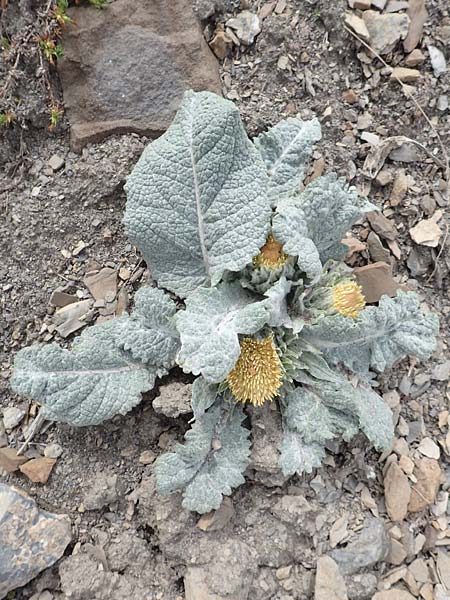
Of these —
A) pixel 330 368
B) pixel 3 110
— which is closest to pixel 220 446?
pixel 330 368

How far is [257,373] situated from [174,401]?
0.31 meters

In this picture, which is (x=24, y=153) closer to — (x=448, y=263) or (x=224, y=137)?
(x=224, y=137)

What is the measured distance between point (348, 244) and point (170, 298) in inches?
27.5

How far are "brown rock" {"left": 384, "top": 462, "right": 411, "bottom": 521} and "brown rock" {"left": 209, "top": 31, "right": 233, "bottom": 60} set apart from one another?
1670 millimetres

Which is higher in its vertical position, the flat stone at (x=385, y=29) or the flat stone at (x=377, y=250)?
the flat stone at (x=385, y=29)

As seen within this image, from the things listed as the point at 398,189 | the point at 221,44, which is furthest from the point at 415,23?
the point at 221,44

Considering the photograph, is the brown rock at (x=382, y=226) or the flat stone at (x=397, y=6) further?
the flat stone at (x=397, y=6)

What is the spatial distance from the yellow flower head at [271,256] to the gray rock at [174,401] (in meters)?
0.48

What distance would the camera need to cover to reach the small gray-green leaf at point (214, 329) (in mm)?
1751

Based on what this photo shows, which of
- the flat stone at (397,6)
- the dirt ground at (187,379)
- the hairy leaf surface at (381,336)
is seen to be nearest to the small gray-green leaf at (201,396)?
the dirt ground at (187,379)

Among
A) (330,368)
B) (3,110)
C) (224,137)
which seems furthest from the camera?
(3,110)

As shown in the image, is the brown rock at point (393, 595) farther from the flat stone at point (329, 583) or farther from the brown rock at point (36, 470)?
the brown rock at point (36, 470)

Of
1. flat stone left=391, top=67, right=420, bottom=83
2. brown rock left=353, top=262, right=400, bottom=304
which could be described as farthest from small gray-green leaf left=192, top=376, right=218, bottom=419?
flat stone left=391, top=67, right=420, bottom=83

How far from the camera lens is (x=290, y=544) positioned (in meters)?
2.06
